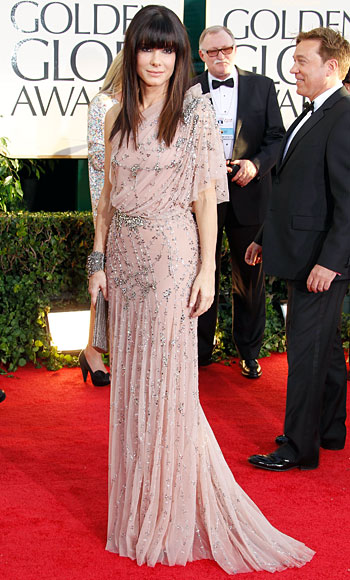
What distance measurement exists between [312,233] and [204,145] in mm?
1074

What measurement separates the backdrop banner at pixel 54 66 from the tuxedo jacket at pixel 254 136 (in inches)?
37.5

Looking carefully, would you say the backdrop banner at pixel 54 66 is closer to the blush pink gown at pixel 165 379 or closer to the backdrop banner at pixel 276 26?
the backdrop banner at pixel 276 26

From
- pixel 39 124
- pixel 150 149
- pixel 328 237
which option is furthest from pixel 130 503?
pixel 39 124

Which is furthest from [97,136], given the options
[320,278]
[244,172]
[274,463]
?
[274,463]

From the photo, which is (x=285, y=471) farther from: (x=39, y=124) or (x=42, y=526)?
(x=39, y=124)

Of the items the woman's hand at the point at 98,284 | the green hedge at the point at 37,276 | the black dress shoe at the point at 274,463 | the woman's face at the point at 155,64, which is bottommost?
the black dress shoe at the point at 274,463

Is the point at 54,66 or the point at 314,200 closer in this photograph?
the point at 314,200

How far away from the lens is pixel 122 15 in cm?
543

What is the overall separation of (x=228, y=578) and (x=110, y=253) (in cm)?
117

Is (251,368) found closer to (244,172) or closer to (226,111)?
(244,172)

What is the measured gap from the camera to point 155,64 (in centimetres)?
252

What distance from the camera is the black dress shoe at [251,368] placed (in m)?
5.02

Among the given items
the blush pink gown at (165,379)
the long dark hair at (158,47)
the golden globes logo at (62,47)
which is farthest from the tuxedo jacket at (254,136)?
the long dark hair at (158,47)

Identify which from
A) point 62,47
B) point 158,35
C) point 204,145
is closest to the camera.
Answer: point 158,35
